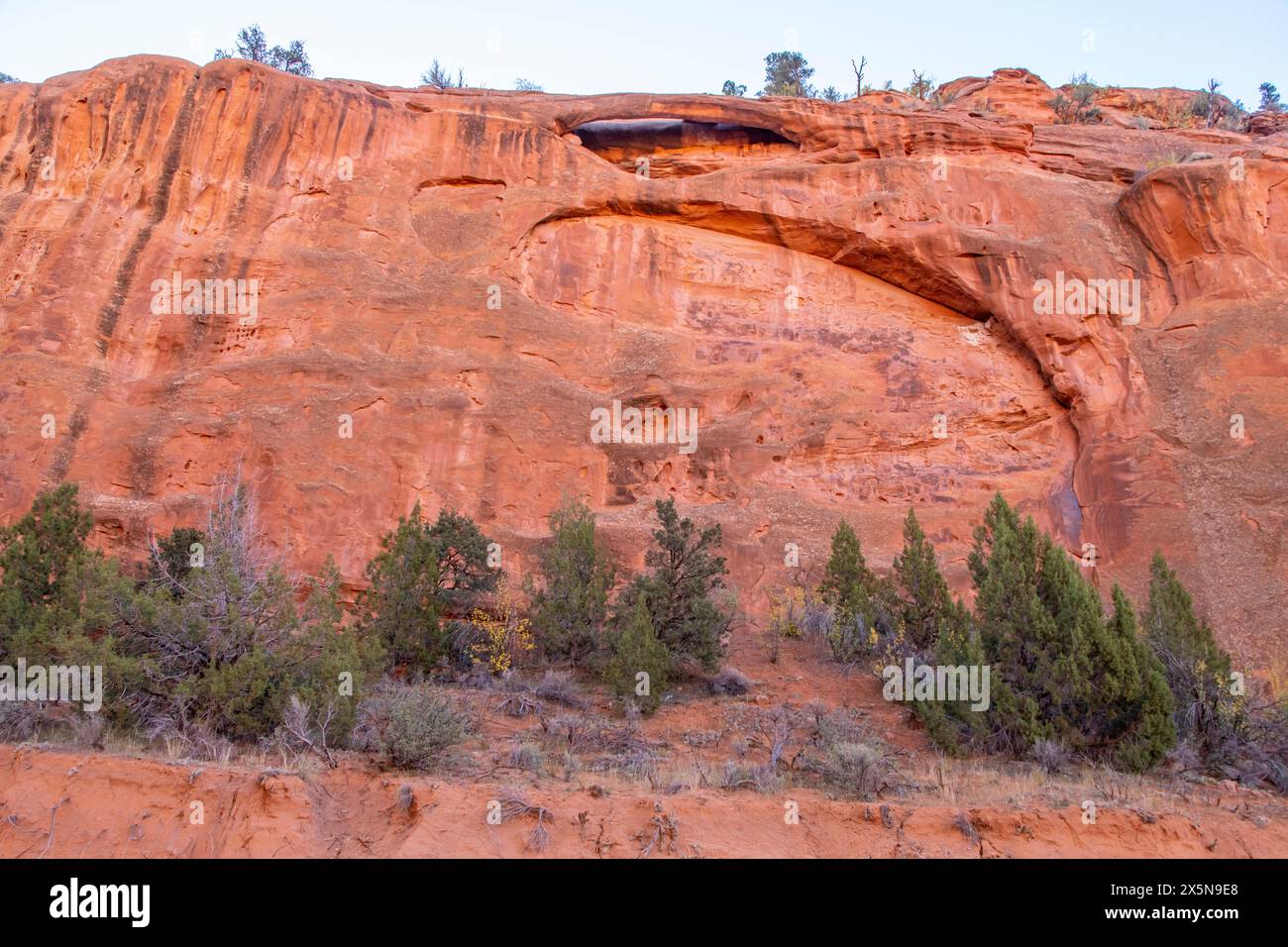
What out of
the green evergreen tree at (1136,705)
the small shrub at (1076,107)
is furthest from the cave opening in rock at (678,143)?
the green evergreen tree at (1136,705)

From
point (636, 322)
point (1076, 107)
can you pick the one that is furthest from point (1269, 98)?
point (636, 322)

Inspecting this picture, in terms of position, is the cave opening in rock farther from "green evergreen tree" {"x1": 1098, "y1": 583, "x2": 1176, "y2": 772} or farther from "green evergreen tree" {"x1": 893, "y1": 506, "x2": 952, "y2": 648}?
"green evergreen tree" {"x1": 1098, "y1": 583, "x2": 1176, "y2": 772}

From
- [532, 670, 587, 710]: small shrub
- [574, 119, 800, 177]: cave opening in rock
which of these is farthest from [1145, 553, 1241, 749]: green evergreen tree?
[574, 119, 800, 177]: cave opening in rock

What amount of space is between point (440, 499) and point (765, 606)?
21.5 ft

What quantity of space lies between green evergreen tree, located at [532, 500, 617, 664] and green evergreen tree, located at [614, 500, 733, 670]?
0.49 metres

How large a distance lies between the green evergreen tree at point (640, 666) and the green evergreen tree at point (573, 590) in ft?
5.70

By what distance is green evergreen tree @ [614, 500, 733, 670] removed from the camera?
565 inches

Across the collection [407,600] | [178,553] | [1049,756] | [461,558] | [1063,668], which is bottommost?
[1049,756]

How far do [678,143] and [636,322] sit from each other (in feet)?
21.0

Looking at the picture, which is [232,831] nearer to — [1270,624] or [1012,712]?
[1012,712]

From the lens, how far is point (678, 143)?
81.7 feet

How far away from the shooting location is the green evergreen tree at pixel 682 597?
14.3 meters

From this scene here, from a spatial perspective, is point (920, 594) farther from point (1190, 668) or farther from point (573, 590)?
point (573, 590)
